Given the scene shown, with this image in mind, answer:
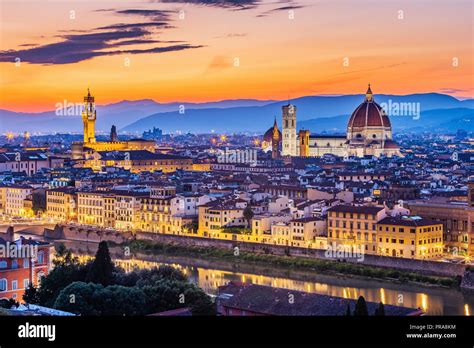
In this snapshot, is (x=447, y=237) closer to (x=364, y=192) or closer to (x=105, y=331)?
(x=364, y=192)

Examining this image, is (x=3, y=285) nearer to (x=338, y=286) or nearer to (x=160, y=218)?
(x=338, y=286)

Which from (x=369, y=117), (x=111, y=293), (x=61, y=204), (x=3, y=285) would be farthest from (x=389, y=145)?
(x=111, y=293)

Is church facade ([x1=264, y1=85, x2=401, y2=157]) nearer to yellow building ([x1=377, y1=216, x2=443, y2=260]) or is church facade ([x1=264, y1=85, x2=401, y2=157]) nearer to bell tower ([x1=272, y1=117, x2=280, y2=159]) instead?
bell tower ([x1=272, y1=117, x2=280, y2=159])

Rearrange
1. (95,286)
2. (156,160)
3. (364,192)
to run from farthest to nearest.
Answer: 1. (156,160)
2. (364,192)
3. (95,286)

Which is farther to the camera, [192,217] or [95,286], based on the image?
[192,217]

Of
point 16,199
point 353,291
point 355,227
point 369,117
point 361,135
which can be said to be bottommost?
Answer: point 353,291

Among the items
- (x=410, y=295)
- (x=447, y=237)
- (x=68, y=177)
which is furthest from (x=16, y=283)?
(x=68, y=177)
